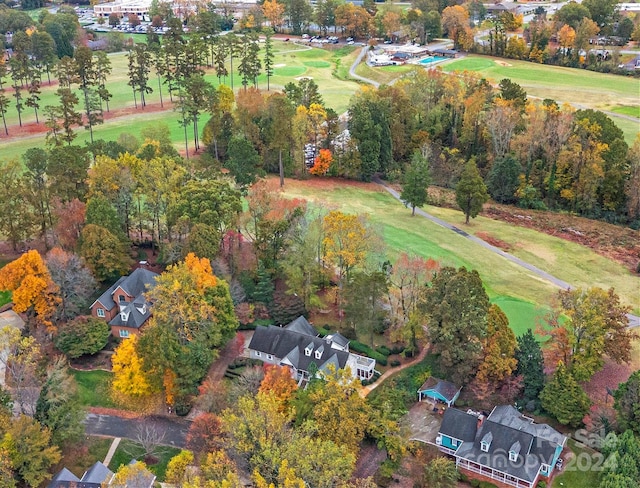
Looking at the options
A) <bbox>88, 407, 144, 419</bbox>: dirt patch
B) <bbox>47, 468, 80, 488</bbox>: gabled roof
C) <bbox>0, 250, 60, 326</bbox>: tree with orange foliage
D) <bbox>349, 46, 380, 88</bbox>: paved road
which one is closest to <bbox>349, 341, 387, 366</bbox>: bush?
<bbox>88, 407, 144, 419</bbox>: dirt patch

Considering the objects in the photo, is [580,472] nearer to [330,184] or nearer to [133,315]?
[133,315]

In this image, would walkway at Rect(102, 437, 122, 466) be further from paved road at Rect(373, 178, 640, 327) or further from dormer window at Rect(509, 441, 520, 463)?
paved road at Rect(373, 178, 640, 327)

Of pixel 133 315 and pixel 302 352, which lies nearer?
pixel 302 352

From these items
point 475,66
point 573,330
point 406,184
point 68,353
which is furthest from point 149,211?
point 475,66

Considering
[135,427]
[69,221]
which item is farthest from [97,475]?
[69,221]

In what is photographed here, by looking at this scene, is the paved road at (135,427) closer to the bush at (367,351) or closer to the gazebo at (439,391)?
the bush at (367,351)

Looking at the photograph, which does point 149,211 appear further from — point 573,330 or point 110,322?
point 573,330
